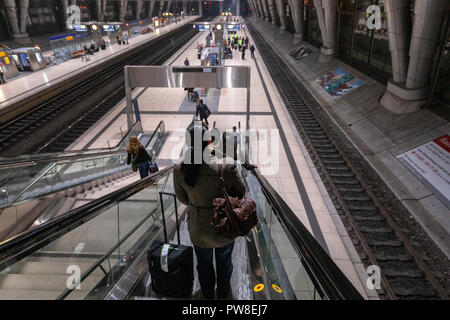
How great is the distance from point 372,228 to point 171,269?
543 centimetres

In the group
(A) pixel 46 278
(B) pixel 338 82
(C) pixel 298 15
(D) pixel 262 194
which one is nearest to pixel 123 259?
(A) pixel 46 278

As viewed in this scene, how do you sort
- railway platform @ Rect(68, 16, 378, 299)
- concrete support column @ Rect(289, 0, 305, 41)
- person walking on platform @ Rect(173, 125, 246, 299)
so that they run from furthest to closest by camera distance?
concrete support column @ Rect(289, 0, 305, 41), railway platform @ Rect(68, 16, 378, 299), person walking on platform @ Rect(173, 125, 246, 299)

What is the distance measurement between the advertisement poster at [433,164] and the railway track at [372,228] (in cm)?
132

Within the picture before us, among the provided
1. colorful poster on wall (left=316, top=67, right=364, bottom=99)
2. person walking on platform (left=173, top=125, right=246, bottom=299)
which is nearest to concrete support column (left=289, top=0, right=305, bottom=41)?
colorful poster on wall (left=316, top=67, right=364, bottom=99)

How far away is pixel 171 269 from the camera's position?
2.39 m

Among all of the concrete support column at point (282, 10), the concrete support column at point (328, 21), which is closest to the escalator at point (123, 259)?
the concrete support column at point (328, 21)

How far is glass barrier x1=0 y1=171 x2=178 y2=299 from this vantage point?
7.17 feet

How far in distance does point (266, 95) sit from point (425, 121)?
29.0 ft

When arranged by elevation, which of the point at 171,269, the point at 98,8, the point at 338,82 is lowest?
the point at 171,269

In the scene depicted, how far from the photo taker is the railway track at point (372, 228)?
4916 millimetres

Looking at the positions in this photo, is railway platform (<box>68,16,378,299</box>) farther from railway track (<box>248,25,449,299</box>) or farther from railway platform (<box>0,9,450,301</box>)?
railway track (<box>248,25,449,299</box>)

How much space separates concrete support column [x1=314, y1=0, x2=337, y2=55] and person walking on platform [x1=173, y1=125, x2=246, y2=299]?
18.6m

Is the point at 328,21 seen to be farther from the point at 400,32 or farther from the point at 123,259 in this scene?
the point at 123,259
